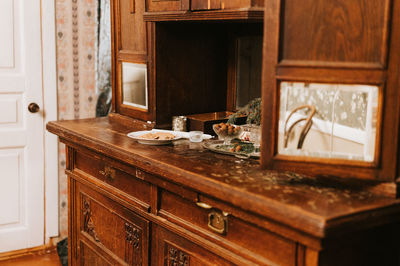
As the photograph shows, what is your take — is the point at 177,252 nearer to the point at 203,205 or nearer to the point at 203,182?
the point at 203,205

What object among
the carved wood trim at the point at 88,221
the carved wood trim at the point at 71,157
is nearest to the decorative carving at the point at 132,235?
the carved wood trim at the point at 88,221

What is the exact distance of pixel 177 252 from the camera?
1.94 metres

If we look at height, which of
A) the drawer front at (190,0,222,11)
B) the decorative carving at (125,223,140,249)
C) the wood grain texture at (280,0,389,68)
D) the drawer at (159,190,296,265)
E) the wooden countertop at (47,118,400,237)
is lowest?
the decorative carving at (125,223,140,249)

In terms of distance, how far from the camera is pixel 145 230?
2119mm

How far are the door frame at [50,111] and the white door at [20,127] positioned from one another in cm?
4

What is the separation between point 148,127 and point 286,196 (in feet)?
4.01

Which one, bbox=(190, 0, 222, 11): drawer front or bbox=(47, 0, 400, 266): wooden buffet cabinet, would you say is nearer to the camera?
bbox=(47, 0, 400, 266): wooden buffet cabinet

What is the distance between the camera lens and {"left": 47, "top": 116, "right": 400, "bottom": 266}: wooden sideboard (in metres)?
1.38

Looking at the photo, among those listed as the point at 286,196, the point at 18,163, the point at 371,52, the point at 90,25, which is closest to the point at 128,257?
the point at 286,196

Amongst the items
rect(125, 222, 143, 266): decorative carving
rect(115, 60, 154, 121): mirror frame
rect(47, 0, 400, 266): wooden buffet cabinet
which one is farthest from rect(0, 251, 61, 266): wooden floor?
rect(125, 222, 143, 266): decorative carving

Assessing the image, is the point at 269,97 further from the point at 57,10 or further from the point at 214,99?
the point at 57,10

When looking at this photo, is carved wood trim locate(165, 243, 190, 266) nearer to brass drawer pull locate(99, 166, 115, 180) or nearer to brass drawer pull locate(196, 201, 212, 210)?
brass drawer pull locate(196, 201, 212, 210)

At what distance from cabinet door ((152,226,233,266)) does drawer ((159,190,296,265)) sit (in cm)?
7

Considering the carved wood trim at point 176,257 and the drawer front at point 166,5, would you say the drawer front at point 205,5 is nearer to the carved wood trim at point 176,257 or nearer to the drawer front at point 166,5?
the drawer front at point 166,5
